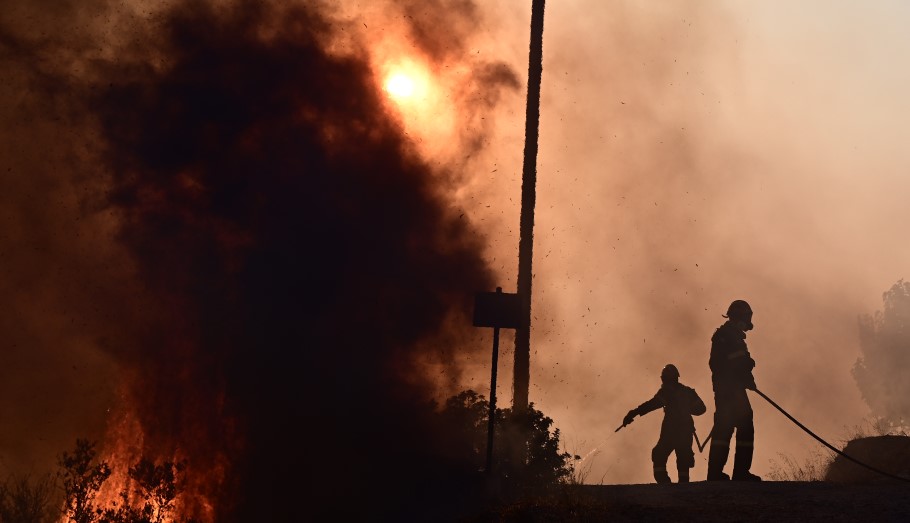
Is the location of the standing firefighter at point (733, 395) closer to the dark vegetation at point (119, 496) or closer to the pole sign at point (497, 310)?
the pole sign at point (497, 310)

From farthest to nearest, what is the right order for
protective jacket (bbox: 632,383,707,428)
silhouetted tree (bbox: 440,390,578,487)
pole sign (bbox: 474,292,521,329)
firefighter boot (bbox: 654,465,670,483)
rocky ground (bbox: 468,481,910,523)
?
protective jacket (bbox: 632,383,707,428) → firefighter boot (bbox: 654,465,670,483) → silhouetted tree (bbox: 440,390,578,487) → pole sign (bbox: 474,292,521,329) → rocky ground (bbox: 468,481,910,523)

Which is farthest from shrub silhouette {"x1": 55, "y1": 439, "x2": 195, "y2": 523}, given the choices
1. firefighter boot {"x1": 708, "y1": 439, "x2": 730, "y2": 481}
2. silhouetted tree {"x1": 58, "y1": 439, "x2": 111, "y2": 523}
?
firefighter boot {"x1": 708, "y1": 439, "x2": 730, "y2": 481}

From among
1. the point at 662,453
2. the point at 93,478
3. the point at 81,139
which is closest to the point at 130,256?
the point at 81,139

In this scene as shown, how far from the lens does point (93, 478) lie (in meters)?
13.8

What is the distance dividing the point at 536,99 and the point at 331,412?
6.68 metres

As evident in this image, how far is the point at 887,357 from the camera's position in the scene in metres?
77.2

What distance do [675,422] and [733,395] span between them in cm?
242

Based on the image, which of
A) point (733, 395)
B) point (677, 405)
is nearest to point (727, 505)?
point (733, 395)

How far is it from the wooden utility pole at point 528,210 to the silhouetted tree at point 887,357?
65.5 metres

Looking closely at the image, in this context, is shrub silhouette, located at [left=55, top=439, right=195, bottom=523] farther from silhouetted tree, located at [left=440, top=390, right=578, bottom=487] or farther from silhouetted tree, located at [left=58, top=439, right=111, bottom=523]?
silhouetted tree, located at [left=440, top=390, right=578, bottom=487]

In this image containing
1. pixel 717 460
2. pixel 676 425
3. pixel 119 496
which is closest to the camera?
pixel 717 460

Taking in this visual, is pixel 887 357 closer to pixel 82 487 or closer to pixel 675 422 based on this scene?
pixel 675 422

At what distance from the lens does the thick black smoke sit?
47.9 ft

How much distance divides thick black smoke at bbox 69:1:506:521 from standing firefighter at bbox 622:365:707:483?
3.51 m
